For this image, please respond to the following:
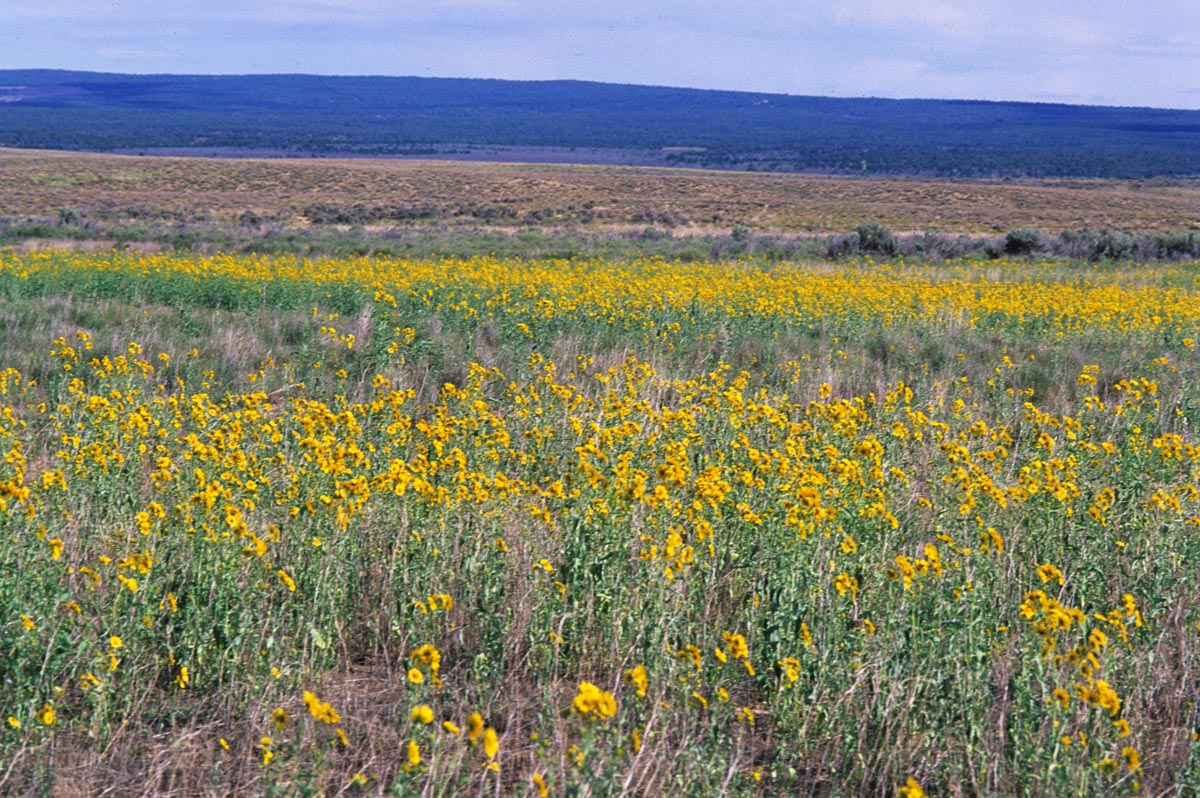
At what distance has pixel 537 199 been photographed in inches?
2119

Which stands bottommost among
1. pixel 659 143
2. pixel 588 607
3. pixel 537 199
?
pixel 588 607

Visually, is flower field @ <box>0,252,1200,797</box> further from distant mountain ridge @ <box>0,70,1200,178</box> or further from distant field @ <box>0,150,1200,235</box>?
Result: distant mountain ridge @ <box>0,70,1200,178</box>

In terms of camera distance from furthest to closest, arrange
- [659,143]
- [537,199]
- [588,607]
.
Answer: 1. [659,143]
2. [537,199]
3. [588,607]

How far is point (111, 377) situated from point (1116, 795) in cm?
683

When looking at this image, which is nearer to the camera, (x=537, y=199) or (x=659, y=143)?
(x=537, y=199)

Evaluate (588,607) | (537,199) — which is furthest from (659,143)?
(588,607)

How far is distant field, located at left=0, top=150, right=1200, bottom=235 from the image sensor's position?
4262 centimetres

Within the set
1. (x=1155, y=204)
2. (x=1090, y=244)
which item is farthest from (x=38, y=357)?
(x=1155, y=204)

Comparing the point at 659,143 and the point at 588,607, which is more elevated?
the point at 659,143

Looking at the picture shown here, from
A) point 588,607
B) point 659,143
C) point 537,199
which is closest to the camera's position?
point 588,607

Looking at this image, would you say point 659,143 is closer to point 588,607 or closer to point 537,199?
point 537,199

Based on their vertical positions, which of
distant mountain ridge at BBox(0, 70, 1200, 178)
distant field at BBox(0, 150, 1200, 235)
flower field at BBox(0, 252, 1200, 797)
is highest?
Answer: distant mountain ridge at BBox(0, 70, 1200, 178)

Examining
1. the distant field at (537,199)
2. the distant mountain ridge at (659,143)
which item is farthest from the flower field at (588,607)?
the distant mountain ridge at (659,143)

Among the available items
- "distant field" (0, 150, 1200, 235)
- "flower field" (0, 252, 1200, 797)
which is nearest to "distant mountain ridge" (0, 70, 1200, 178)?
"distant field" (0, 150, 1200, 235)
